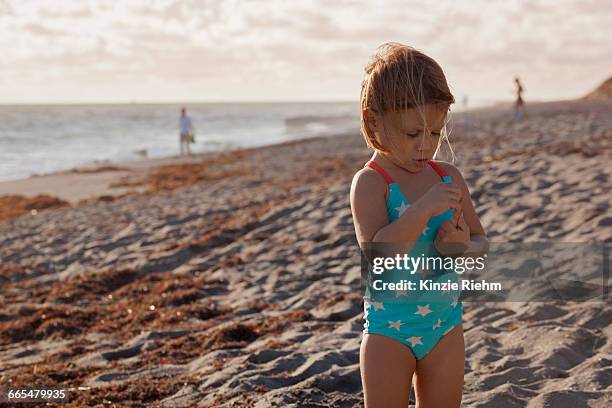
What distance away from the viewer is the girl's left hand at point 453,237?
2084mm

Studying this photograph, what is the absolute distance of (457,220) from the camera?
7.05 ft

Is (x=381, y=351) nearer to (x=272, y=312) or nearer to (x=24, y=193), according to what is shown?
(x=272, y=312)

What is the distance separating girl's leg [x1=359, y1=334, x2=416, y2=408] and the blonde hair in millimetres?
784

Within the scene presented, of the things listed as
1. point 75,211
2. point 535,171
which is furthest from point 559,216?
point 75,211

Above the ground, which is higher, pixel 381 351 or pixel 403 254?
pixel 403 254

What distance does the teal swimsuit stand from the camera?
2131 mm

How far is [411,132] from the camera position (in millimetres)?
2062

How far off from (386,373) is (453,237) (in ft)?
1.71

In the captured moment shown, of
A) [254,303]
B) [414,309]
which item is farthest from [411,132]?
[254,303]

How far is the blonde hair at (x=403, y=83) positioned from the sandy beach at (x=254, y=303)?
6.05ft

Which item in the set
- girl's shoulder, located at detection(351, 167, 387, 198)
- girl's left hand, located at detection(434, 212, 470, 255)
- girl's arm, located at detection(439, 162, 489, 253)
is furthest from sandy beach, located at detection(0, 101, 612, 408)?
girl's shoulder, located at detection(351, 167, 387, 198)

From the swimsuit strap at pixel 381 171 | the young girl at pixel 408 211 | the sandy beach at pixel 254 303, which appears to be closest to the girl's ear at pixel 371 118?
the young girl at pixel 408 211

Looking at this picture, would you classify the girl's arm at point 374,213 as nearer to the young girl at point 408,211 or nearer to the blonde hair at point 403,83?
the young girl at point 408,211

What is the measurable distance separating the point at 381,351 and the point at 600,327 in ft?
8.42
